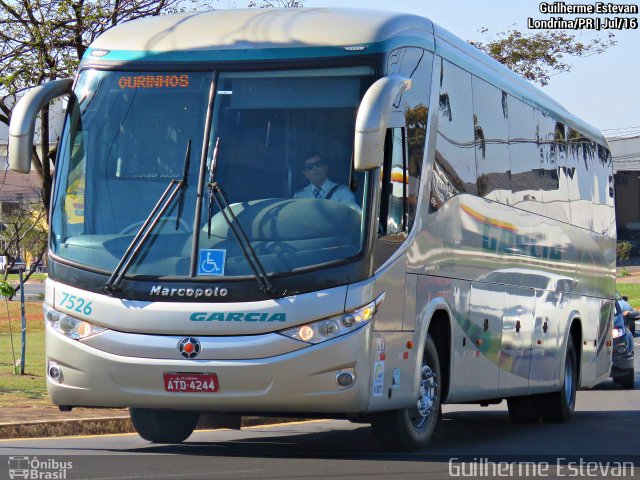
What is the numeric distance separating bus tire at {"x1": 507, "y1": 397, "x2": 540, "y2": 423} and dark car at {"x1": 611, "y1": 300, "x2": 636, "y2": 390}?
6716mm

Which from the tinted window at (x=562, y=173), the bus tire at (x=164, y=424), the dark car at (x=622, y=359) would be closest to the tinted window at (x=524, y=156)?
the tinted window at (x=562, y=173)

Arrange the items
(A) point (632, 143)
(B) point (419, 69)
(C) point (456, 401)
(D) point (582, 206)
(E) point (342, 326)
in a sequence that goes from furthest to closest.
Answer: (A) point (632, 143)
(D) point (582, 206)
(C) point (456, 401)
(B) point (419, 69)
(E) point (342, 326)

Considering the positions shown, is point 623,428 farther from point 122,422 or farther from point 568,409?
point 122,422

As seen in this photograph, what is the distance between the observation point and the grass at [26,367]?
1605cm

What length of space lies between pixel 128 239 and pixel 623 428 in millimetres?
7242

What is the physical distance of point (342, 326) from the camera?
960cm

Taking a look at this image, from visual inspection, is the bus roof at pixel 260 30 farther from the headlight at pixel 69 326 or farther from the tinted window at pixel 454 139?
the headlight at pixel 69 326

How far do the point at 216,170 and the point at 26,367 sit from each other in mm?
12889

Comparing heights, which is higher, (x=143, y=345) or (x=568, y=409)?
(x=143, y=345)

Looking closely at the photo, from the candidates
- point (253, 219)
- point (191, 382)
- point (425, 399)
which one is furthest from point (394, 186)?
point (191, 382)

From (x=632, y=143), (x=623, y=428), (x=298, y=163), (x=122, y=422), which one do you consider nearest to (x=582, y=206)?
(x=623, y=428)

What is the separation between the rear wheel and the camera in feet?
75.9

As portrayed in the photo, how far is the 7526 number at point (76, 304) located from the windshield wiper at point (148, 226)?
0.66 feet

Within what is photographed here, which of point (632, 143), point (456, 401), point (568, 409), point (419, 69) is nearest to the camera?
point (419, 69)
